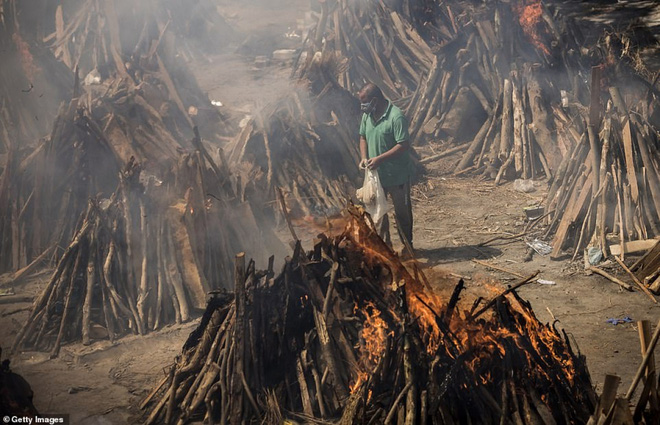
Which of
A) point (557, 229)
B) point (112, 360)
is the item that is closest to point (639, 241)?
point (557, 229)

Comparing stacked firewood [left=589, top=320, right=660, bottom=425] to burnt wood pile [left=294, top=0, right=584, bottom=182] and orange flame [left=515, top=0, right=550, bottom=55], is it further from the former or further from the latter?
orange flame [left=515, top=0, right=550, bottom=55]

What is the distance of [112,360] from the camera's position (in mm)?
6324

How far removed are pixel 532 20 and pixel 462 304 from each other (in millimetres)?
9030

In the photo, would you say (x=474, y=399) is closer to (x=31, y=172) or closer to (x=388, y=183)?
(x=388, y=183)

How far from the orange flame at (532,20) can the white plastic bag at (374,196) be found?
259 inches

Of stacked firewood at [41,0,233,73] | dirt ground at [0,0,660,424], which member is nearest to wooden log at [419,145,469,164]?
dirt ground at [0,0,660,424]

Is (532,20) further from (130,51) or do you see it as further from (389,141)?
(130,51)

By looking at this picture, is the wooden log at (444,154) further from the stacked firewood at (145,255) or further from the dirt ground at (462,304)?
the stacked firewood at (145,255)

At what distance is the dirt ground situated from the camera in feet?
18.2

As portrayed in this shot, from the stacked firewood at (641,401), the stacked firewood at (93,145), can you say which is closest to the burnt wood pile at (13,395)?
the stacked firewood at (641,401)

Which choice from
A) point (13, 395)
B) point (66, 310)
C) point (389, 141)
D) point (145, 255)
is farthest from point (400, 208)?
point (13, 395)

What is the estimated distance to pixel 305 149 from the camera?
11320mm

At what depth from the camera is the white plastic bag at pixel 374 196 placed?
7.85 metres

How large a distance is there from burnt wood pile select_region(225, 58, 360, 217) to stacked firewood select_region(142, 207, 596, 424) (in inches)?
210
